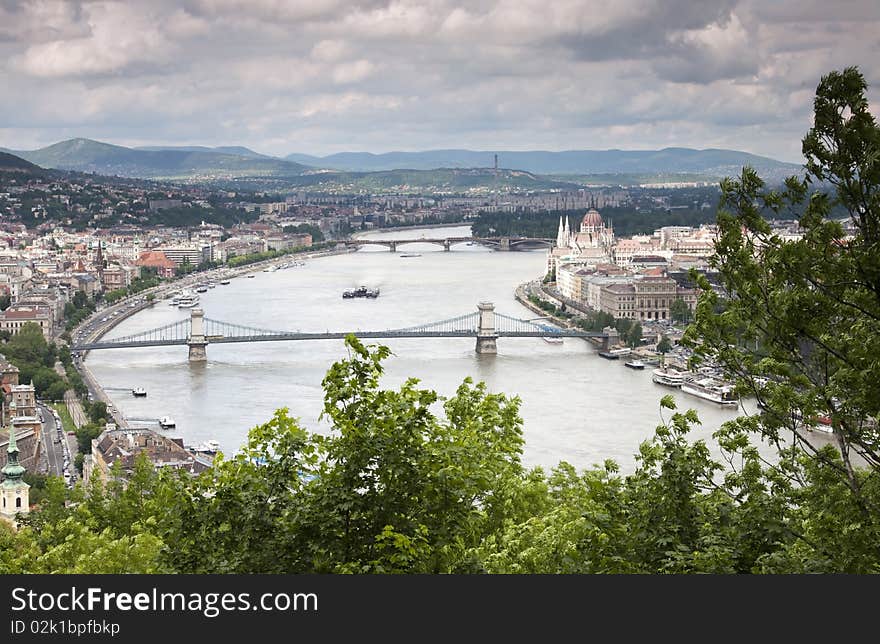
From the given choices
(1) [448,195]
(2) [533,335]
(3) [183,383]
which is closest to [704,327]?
(3) [183,383]

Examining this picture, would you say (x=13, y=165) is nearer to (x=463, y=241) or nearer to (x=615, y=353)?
(x=463, y=241)

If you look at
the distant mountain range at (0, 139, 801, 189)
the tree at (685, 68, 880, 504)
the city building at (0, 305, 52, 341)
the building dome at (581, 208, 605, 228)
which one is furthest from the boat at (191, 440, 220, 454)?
the distant mountain range at (0, 139, 801, 189)

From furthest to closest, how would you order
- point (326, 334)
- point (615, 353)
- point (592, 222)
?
point (592, 222)
point (615, 353)
point (326, 334)

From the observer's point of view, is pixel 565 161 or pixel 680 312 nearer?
pixel 680 312

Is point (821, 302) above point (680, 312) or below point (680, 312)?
above

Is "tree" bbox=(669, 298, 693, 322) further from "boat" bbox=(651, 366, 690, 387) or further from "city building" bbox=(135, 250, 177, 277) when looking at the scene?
"city building" bbox=(135, 250, 177, 277)

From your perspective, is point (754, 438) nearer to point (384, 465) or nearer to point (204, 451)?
point (204, 451)

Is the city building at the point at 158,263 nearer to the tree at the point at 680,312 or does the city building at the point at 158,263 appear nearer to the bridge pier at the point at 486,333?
the tree at the point at 680,312

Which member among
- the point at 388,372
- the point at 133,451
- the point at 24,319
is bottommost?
the point at 24,319

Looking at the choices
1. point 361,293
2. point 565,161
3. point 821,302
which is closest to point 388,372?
point 361,293
